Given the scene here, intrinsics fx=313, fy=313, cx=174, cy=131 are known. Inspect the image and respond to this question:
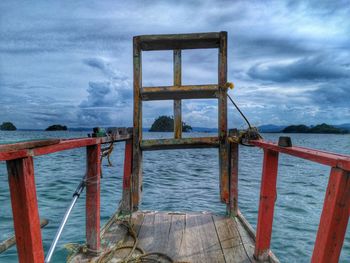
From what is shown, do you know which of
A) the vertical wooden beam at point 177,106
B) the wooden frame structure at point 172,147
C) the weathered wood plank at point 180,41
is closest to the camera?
the wooden frame structure at point 172,147

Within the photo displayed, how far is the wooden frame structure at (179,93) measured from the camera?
5.06 meters

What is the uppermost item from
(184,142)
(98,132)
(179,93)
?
(179,93)

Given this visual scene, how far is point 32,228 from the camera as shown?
2078mm

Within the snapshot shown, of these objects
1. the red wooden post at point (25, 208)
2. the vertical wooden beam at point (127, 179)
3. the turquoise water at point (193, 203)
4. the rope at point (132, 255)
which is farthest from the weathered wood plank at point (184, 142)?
the red wooden post at point (25, 208)

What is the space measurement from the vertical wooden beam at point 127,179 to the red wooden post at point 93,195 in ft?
4.83

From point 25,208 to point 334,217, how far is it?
1.93m

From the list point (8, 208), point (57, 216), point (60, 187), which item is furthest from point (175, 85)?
point (60, 187)

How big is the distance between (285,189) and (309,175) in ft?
19.3

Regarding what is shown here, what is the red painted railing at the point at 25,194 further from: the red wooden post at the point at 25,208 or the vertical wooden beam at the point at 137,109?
the vertical wooden beam at the point at 137,109

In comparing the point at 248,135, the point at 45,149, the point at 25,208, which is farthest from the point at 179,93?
the point at 25,208

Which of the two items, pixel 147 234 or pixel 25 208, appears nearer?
pixel 25 208

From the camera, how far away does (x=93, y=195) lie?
3.73 m

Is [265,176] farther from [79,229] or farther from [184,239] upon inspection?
[79,229]

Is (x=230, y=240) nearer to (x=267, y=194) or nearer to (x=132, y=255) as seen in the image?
(x=267, y=194)
